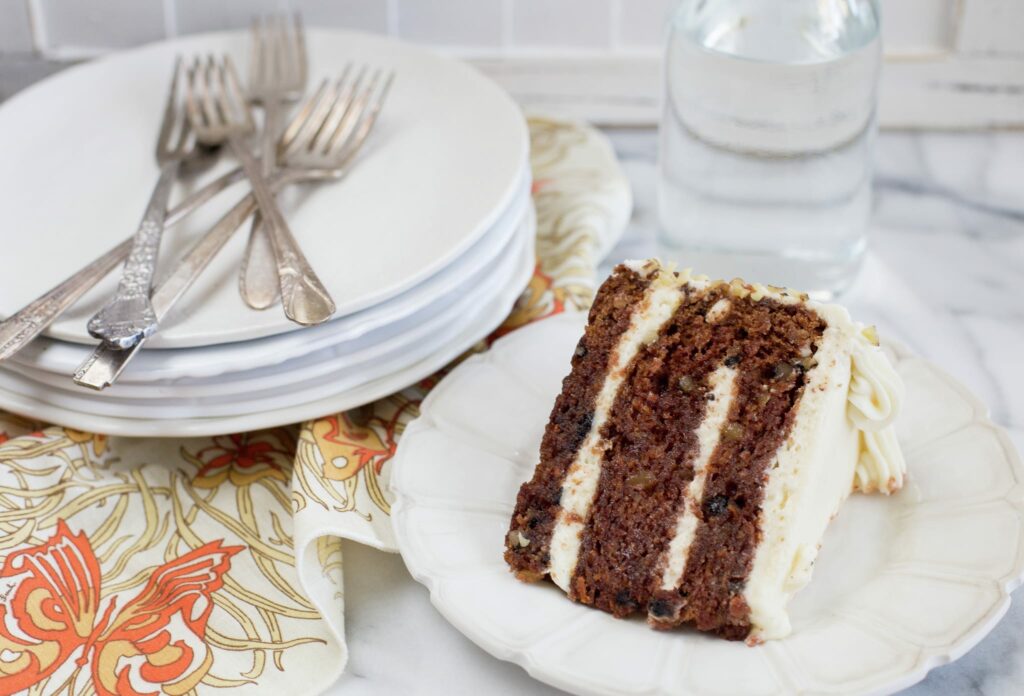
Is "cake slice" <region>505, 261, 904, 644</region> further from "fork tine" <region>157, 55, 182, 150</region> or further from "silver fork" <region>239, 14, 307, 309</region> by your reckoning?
"fork tine" <region>157, 55, 182, 150</region>

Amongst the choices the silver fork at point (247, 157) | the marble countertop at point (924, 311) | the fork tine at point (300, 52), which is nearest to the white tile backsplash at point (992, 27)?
the marble countertop at point (924, 311)

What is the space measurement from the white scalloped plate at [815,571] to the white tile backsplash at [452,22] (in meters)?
0.87

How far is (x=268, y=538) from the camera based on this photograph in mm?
1278

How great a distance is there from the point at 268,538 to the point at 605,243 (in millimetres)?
712

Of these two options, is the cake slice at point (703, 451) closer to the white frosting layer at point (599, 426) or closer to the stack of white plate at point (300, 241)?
the white frosting layer at point (599, 426)

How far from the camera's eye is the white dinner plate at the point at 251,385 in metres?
1.28

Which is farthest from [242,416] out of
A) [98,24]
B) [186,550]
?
[98,24]

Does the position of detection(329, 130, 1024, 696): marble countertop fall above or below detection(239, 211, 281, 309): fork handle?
below

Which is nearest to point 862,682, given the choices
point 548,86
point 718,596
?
point 718,596

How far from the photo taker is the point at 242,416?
1.30m

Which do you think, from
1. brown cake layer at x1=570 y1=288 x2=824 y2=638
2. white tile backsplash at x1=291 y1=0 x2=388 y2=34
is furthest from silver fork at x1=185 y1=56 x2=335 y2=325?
brown cake layer at x1=570 y1=288 x2=824 y2=638

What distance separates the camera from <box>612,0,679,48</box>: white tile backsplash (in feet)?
6.61

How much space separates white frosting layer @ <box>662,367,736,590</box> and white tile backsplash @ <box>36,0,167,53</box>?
1348mm

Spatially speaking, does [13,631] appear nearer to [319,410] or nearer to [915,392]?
[319,410]
